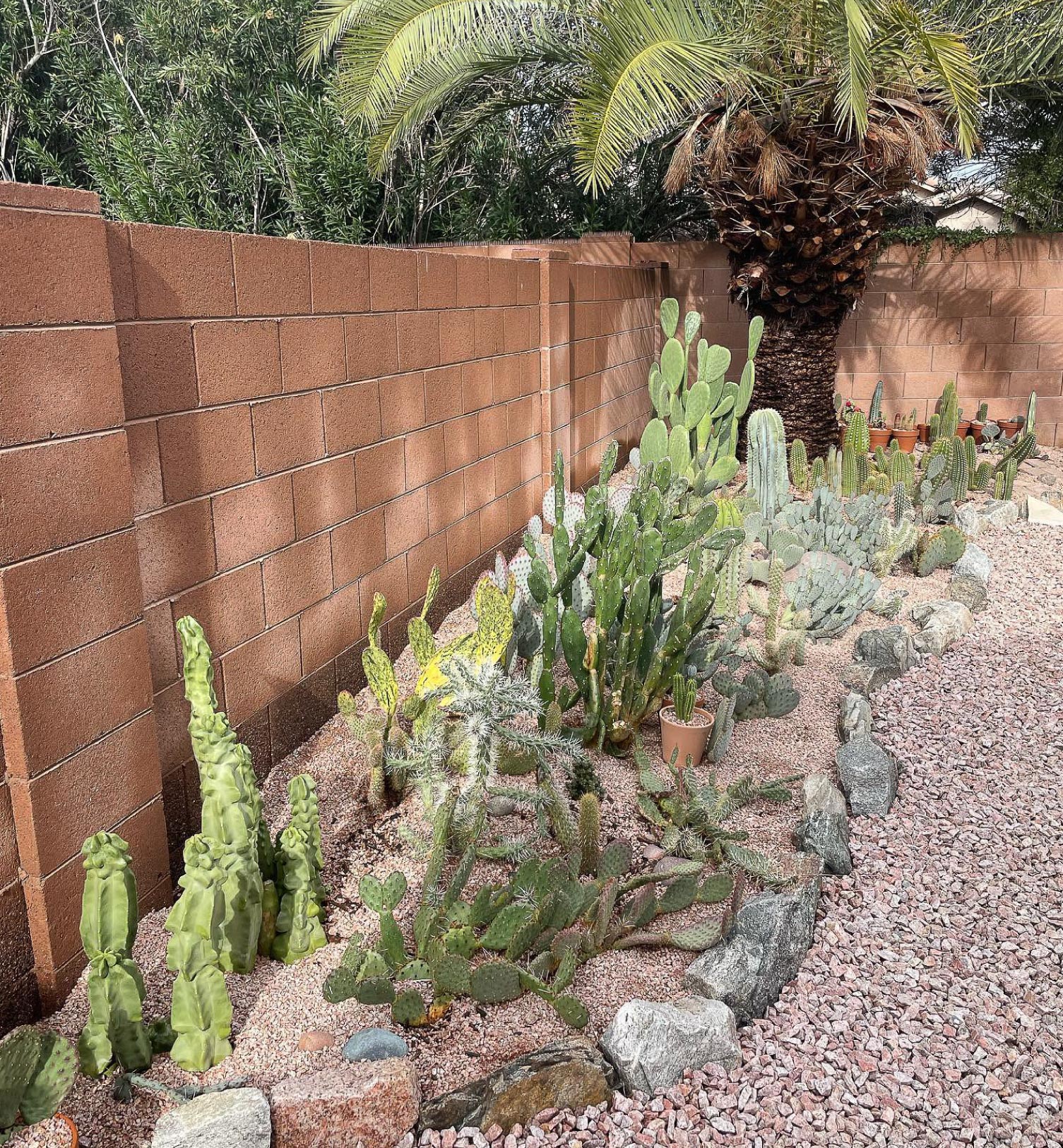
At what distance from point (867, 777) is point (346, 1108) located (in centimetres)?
197

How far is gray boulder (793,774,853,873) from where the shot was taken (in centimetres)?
301

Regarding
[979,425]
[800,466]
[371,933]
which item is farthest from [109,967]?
[979,425]

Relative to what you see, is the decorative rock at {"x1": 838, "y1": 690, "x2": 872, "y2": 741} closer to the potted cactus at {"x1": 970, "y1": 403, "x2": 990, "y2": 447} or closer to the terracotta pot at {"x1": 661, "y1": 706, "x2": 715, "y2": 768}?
the terracotta pot at {"x1": 661, "y1": 706, "x2": 715, "y2": 768}

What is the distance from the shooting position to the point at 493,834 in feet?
10.2

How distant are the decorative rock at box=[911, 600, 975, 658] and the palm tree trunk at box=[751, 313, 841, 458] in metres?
3.25

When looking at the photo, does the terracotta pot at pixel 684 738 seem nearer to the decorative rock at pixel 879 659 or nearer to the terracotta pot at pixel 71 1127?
the decorative rock at pixel 879 659

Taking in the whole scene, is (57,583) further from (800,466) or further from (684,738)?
(800,466)

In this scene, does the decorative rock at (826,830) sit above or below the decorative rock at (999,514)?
below

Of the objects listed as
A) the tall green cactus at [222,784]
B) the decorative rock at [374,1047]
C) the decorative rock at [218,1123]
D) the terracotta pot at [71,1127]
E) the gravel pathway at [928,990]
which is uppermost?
the tall green cactus at [222,784]

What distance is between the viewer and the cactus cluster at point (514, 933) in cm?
229

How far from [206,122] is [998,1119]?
13.1 m

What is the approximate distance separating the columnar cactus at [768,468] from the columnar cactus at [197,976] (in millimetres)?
4448

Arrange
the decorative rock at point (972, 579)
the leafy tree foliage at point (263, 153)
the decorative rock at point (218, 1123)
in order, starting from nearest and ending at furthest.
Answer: the decorative rock at point (218, 1123) < the decorative rock at point (972, 579) < the leafy tree foliage at point (263, 153)

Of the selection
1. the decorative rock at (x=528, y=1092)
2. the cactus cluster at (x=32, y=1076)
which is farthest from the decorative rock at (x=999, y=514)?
the cactus cluster at (x=32, y=1076)
